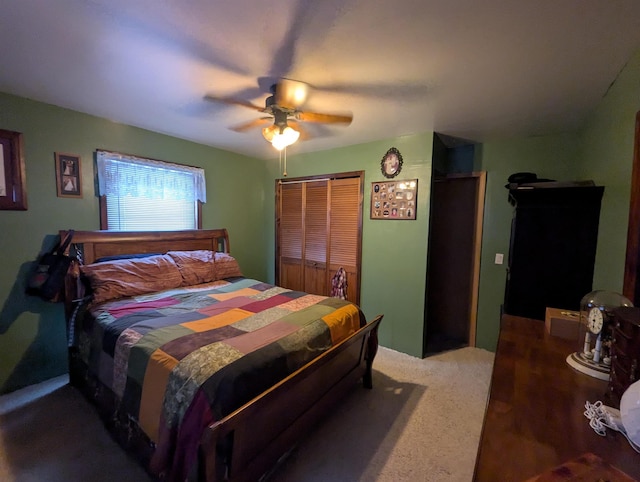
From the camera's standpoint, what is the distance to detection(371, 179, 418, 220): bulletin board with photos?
3.05 m

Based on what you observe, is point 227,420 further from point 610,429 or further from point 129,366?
point 610,429

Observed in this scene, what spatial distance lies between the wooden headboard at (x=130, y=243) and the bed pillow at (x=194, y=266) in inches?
7.9

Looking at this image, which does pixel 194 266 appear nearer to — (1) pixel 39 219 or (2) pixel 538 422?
(1) pixel 39 219

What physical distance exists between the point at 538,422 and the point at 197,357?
144cm

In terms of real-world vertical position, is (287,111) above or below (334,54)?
below

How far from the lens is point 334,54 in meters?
1.59

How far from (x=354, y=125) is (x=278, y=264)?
236 centimetres

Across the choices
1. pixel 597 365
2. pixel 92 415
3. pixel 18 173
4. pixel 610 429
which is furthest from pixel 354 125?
pixel 92 415

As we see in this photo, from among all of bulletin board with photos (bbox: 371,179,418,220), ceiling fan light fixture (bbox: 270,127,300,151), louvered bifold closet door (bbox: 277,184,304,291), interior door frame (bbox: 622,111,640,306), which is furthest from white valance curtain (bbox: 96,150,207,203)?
interior door frame (bbox: 622,111,640,306)

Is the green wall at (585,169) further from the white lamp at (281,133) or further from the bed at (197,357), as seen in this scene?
the white lamp at (281,133)

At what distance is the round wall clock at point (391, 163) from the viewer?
3.11 m

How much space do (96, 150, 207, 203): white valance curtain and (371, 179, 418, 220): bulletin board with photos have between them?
2162 mm

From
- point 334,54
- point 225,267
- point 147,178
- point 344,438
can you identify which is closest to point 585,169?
point 334,54

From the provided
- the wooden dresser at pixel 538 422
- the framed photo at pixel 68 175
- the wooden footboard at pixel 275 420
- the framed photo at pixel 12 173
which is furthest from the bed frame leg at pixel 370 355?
the framed photo at pixel 12 173
